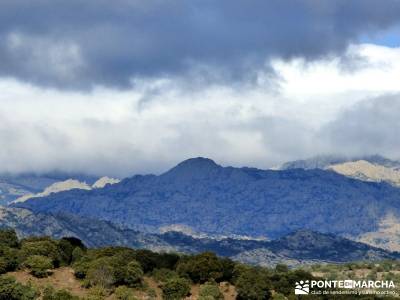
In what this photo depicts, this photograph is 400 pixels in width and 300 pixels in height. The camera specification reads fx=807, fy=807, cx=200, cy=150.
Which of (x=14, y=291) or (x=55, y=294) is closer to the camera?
(x=14, y=291)

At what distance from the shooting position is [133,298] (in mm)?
199625

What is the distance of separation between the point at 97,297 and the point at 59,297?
1227cm

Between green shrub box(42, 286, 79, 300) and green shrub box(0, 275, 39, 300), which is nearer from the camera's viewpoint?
green shrub box(42, 286, 79, 300)

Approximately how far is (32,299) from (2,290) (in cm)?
736

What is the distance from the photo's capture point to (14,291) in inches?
7456

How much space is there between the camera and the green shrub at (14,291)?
189 meters

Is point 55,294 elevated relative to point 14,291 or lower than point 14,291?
lower

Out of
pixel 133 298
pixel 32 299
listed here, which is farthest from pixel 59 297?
pixel 133 298

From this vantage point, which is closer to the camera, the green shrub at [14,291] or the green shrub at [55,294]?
the green shrub at [55,294]

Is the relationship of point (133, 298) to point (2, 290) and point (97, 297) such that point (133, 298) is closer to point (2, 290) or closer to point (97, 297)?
point (97, 297)

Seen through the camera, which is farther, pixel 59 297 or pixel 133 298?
pixel 133 298

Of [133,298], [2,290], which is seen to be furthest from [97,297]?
[2,290]

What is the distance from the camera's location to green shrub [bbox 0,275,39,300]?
18925 cm

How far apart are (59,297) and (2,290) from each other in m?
14.2
